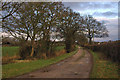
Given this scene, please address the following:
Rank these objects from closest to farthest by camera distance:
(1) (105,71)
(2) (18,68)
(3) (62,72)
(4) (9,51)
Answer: (3) (62,72) → (1) (105,71) → (2) (18,68) → (4) (9,51)

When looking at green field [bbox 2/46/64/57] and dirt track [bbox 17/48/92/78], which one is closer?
dirt track [bbox 17/48/92/78]

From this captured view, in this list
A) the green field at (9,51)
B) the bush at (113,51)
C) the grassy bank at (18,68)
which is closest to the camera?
the grassy bank at (18,68)

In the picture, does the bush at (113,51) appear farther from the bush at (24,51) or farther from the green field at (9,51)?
the green field at (9,51)

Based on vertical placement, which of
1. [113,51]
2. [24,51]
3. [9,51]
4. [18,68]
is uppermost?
[113,51]

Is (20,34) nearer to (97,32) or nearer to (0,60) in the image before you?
(0,60)

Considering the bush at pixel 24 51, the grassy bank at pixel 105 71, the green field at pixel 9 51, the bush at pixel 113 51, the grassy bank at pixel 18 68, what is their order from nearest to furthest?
the grassy bank at pixel 105 71 < the grassy bank at pixel 18 68 < the bush at pixel 113 51 < the green field at pixel 9 51 < the bush at pixel 24 51

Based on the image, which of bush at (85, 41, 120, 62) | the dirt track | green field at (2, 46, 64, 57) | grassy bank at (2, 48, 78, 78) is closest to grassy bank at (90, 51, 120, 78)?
the dirt track

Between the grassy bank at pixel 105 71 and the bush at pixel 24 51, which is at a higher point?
the bush at pixel 24 51

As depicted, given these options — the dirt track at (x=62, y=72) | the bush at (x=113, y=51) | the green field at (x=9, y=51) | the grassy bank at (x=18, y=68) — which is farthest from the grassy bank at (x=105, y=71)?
the green field at (x=9, y=51)

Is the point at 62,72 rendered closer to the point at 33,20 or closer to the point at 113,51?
the point at 113,51

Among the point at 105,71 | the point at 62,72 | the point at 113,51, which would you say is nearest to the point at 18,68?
the point at 62,72

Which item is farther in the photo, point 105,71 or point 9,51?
point 9,51

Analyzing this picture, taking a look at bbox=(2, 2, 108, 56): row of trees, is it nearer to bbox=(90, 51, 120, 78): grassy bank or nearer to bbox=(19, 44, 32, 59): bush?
bbox=(19, 44, 32, 59): bush

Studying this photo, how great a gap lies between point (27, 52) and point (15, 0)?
6.77 meters
